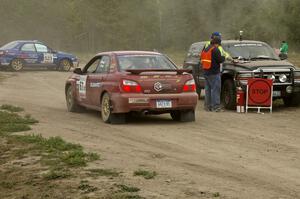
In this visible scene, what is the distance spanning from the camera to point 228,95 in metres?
14.1

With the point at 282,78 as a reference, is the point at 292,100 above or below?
below

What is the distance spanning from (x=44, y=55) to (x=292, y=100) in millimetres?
15882

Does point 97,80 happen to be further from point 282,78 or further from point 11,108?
point 282,78

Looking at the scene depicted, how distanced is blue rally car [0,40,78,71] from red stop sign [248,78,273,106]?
15.9 m

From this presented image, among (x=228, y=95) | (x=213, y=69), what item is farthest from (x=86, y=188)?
(x=228, y=95)

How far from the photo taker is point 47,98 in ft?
53.9

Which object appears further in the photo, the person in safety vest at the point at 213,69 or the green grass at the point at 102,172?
the person in safety vest at the point at 213,69

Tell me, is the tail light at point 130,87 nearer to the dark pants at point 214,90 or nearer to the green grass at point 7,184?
the dark pants at point 214,90

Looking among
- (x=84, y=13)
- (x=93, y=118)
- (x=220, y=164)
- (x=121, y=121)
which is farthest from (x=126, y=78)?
(x=84, y=13)

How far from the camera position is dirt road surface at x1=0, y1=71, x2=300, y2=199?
20.5 feet

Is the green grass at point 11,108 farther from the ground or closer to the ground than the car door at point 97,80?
closer to the ground

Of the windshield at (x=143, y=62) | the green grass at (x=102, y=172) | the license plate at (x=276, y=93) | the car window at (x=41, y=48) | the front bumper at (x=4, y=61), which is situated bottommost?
the green grass at (x=102, y=172)

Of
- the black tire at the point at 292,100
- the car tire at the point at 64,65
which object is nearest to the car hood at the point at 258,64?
the black tire at the point at 292,100

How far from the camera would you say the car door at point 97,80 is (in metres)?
11.6
